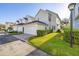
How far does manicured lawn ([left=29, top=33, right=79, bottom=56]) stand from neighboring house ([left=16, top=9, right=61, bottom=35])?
0.15m

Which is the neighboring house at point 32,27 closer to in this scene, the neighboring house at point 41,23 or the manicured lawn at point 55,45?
the neighboring house at point 41,23

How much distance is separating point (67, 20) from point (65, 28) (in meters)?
0.14

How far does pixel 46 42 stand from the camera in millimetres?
3043

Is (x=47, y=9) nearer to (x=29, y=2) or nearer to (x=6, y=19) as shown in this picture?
(x=29, y=2)

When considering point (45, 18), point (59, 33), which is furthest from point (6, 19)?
point (59, 33)

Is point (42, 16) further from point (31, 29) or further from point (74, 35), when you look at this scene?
point (74, 35)

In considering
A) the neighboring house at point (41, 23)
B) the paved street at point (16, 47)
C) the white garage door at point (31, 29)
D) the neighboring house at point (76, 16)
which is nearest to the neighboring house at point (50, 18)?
the neighboring house at point (41, 23)

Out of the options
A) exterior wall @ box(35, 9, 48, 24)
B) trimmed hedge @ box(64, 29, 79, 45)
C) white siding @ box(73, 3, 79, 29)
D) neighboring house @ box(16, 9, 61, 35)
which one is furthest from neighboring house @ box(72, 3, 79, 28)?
exterior wall @ box(35, 9, 48, 24)

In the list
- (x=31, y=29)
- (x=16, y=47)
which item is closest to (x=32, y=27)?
(x=31, y=29)

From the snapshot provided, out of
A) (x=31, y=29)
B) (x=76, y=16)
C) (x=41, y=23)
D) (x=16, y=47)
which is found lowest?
(x=16, y=47)

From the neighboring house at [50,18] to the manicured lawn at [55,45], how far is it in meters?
0.16

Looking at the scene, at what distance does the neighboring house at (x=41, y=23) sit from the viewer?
3.08 meters

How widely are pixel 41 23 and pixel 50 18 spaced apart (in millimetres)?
185

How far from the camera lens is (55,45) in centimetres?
299
